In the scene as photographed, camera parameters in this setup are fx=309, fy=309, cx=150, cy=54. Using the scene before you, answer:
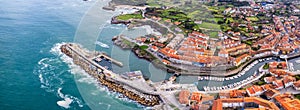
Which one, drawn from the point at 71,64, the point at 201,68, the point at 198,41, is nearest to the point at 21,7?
the point at 71,64

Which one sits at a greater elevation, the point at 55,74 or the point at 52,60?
the point at 52,60

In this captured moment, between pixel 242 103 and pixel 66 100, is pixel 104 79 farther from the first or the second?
pixel 242 103

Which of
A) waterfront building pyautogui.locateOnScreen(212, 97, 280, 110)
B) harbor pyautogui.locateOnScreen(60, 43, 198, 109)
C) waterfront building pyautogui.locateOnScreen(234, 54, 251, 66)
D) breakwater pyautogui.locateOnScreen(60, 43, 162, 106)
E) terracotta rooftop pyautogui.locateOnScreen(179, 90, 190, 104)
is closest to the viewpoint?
waterfront building pyautogui.locateOnScreen(212, 97, 280, 110)

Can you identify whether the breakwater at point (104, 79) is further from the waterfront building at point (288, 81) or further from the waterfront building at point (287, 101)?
the waterfront building at point (288, 81)

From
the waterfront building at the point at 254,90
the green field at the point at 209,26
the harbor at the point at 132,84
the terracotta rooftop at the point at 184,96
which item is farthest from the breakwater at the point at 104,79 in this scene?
the green field at the point at 209,26

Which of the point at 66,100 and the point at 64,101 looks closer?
the point at 64,101

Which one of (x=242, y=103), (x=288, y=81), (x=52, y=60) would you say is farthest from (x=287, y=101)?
(x=52, y=60)

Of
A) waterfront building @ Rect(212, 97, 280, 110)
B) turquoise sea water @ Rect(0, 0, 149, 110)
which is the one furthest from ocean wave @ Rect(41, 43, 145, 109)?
waterfront building @ Rect(212, 97, 280, 110)

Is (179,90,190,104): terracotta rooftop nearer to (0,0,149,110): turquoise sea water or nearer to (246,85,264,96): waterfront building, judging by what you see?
(0,0,149,110): turquoise sea water
